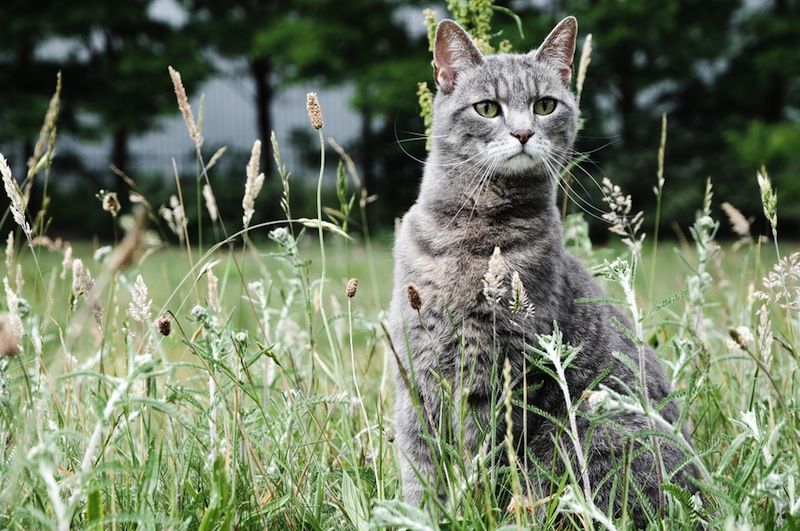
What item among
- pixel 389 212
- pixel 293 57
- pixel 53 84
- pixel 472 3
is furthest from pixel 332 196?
pixel 472 3

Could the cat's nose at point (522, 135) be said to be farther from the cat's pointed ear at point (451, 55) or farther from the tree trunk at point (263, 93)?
the tree trunk at point (263, 93)

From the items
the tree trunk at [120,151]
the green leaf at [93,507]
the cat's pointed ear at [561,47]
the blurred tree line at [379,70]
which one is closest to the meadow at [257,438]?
the green leaf at [93,507]

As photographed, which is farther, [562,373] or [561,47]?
[561,47]

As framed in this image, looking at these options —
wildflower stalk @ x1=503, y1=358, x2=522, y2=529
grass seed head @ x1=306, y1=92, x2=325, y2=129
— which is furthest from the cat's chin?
wildflower stalk @ x1=503, y1=358, x2=522, y2=529

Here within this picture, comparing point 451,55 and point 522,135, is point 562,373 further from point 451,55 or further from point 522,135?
point 451,55

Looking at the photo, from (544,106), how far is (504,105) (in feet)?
0.55

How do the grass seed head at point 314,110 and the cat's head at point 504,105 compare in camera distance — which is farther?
the cat's head at point 504,105

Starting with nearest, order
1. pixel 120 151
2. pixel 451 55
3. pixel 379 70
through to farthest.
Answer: pixel 451 55
pixel 379 70
pixel 120 151

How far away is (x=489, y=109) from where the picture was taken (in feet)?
7.66

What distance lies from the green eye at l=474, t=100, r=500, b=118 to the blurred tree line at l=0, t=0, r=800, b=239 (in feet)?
37.3

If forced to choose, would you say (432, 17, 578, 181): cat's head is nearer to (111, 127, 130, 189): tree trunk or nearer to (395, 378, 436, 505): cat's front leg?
(395, 378, 436, 505): cat's front leg

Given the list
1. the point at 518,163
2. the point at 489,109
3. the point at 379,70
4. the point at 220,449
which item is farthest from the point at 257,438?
the point at 379,70

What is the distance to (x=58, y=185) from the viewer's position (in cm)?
1628

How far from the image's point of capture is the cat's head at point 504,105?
219 cm
